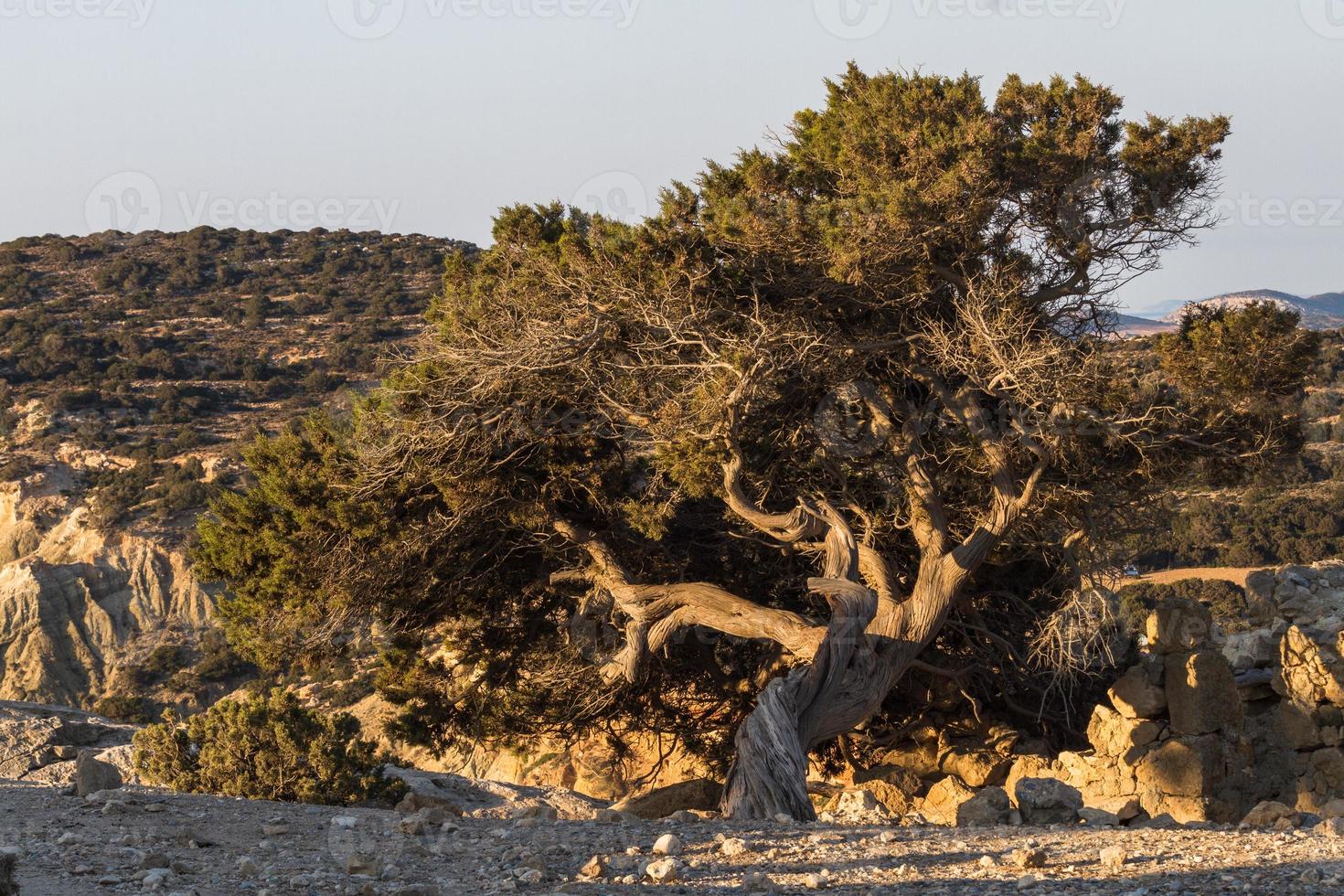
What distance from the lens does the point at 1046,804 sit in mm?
9516

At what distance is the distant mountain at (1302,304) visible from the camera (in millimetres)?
13562

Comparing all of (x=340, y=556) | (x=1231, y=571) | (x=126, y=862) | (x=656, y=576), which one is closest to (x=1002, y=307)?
(x=656, y=576)

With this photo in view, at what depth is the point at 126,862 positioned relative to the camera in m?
5.74

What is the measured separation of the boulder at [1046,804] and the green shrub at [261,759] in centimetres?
563

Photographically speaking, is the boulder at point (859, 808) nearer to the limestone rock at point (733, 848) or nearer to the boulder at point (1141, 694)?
the limestone rock at point (733, 848)

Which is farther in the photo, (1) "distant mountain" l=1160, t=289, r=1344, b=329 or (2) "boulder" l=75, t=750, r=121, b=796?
(1) "distant mountain" l=1160, t=289, r=1344, b=329

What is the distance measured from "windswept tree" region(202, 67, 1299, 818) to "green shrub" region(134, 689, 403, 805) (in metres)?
1.62

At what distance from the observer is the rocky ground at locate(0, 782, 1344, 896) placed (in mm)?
5441

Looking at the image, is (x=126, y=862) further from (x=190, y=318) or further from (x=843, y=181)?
(x=190, y=318)

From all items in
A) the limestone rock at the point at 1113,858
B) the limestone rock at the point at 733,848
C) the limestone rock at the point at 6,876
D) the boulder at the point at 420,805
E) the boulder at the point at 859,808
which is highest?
the limestone rock at the point at 6,876

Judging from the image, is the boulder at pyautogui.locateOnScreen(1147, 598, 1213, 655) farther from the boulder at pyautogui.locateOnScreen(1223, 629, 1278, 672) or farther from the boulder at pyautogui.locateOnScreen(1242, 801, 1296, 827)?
the boulder at pyautogui.locateOnScreen(1242, 801, 1296, 827)

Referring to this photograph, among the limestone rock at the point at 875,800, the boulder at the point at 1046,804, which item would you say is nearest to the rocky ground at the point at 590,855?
the limestone rock at the point at 875,800

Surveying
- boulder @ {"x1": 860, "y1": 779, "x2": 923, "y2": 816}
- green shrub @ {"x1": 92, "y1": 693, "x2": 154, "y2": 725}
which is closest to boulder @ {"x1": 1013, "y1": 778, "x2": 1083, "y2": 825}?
boulder @ {"x1": 860, "y1": 779, "x2": 923, "y2": 816}

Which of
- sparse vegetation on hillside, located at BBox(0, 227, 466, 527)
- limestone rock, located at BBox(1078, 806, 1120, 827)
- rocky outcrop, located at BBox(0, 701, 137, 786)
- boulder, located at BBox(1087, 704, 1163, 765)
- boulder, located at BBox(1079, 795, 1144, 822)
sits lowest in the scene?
boulder, located at BBox(1079, 795, 1144, 822)
